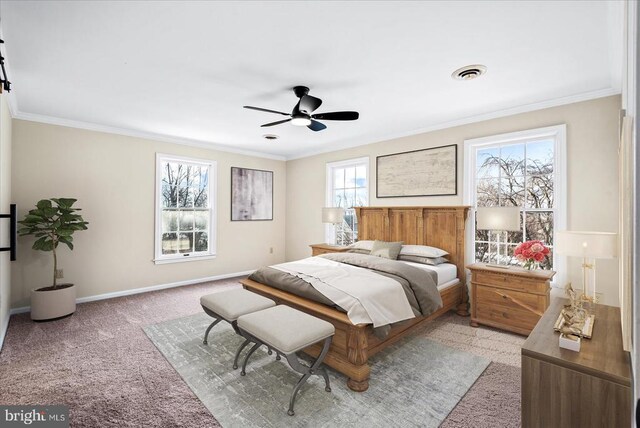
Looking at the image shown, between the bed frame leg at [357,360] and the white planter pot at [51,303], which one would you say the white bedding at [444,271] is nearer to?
the bed frame leg at [357,360]

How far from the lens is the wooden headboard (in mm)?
4031

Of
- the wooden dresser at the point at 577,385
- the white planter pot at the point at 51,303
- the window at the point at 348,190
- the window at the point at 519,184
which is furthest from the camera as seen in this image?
the window at the point at 348,190

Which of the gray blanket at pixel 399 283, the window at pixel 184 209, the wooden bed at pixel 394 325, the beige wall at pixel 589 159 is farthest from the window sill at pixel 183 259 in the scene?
the beige wall at pixel 589 159

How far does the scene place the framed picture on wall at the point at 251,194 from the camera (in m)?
5.92

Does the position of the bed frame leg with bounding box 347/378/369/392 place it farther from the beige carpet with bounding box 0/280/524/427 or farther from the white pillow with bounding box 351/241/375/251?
the white pillow with bounding box 351/241/375/251

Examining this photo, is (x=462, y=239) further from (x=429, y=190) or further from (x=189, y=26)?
(x=189, y=26)

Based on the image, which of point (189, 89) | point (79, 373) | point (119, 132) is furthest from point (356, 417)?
point (119, 132)

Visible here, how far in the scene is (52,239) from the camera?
3.64m

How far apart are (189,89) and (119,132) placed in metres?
2.27

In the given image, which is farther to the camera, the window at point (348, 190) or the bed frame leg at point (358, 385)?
the window at point (348, 190)

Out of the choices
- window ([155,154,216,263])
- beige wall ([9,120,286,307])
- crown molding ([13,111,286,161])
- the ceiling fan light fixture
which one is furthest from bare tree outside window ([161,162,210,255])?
the ceiling fan light fixture

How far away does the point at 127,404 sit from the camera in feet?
6.73

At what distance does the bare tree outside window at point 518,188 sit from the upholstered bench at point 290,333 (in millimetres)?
2830

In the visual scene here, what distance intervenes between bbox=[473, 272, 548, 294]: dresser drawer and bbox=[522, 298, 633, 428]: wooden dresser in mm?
1484
